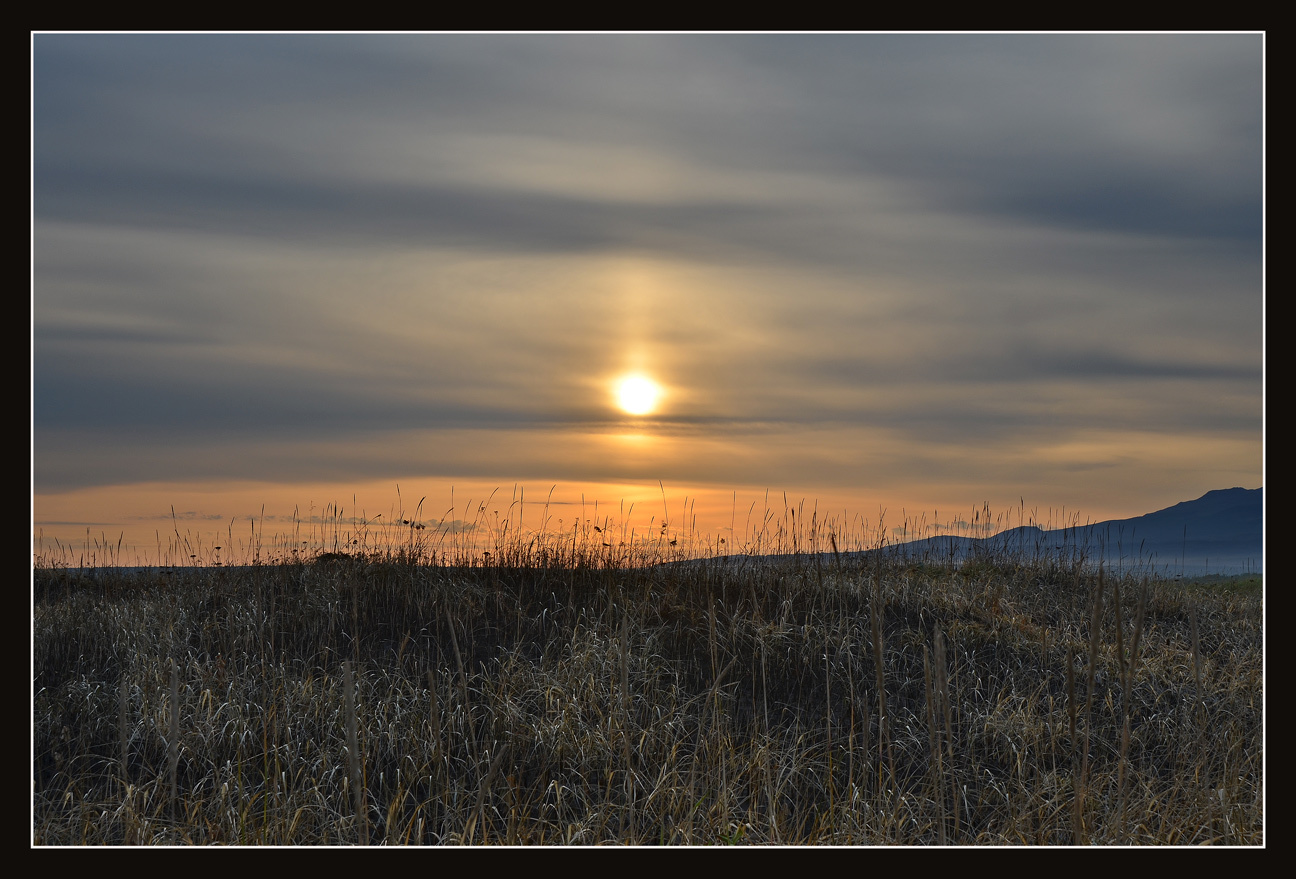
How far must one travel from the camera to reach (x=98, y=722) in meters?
8.21

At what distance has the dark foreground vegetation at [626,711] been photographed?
6172 millimetres

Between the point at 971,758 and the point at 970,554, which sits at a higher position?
the point at 970,554

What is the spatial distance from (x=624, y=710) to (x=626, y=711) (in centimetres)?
3

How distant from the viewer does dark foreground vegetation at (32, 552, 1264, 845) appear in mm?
6172

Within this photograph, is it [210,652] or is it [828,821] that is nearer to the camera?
[828,821]

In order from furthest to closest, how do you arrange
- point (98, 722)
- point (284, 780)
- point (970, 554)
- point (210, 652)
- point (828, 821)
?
point (970, 554) → point (210, 652) → point (98, 722) → point (284, 780) → point (828, 821)

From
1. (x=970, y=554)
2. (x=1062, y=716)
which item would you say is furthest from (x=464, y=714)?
(x=970, y=554)

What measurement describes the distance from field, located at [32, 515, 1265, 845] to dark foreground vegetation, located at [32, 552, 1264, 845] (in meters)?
0.04

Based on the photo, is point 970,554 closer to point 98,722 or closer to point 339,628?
point 339,628

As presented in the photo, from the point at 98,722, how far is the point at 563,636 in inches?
174

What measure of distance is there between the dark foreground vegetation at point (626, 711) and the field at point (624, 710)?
1.5 inches

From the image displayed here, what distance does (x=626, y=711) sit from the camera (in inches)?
188

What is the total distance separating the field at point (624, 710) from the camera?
617 centimetres

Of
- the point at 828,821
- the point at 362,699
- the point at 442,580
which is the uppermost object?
the point at 442,580
